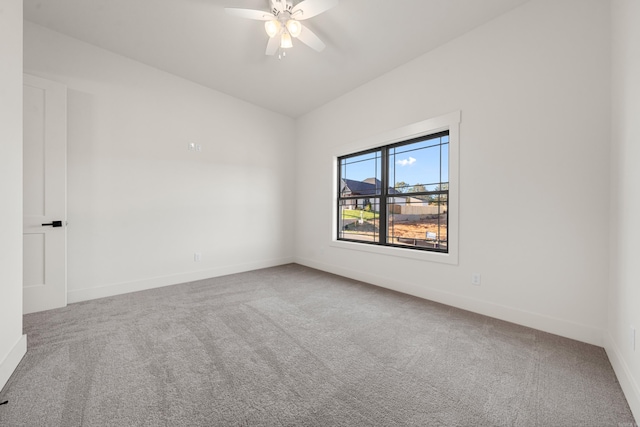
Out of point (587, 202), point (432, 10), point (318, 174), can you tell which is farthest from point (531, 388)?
point (318, 174)

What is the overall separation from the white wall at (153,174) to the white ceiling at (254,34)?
13.8 inches

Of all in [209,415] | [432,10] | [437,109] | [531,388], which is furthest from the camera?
[437,109]

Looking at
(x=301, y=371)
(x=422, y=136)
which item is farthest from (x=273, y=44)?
(x=301, y=371)

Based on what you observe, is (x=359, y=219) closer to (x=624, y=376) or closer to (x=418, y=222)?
(x=418, y=222)

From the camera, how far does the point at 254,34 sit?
9.62ft

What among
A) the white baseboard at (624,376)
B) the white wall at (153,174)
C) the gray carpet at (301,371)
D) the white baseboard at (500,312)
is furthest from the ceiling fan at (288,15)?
the white baseboard at (624,376)

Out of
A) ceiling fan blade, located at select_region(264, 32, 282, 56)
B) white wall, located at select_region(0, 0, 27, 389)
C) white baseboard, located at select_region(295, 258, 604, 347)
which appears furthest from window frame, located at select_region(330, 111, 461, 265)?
white wall, located at select_region(0, 0, 27, 389)

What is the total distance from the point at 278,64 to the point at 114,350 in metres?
3.53

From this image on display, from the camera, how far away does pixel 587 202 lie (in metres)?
2.09

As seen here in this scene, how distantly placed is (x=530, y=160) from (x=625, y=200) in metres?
0.78

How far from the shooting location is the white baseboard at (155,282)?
10.0 feet

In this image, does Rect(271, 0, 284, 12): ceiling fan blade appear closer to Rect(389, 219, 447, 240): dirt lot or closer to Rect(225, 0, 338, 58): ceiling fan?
Rect(225, 0, 338, 58): ceiling fan

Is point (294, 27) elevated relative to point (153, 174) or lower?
elevated

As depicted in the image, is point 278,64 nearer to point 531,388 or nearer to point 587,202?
point 587,202
